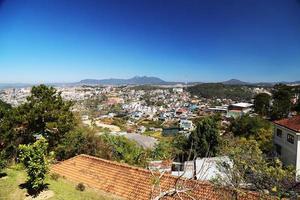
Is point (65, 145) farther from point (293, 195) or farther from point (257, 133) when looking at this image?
point (257, 133)

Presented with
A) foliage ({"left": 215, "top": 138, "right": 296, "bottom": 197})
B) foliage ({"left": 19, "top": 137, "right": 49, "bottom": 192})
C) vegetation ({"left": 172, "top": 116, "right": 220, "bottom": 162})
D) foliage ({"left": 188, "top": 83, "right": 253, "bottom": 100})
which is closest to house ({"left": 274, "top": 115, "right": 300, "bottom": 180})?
vegetation ({"left": 172, "top": 116, "right": 220, "bottom": 162})

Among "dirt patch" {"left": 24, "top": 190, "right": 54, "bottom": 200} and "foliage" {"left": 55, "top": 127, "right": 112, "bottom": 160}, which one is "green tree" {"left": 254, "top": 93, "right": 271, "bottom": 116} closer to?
"foliage" {"left": 55, "top": 127, "right": 112, "bottom": 160}

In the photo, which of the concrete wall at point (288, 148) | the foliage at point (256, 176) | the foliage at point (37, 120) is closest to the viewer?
the foliage at point (256, 176)

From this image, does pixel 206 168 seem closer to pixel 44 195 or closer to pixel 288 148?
pixel 44 195

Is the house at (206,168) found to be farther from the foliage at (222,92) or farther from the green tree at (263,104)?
the foliage at (222,92)

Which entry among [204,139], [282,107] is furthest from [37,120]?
[282,107]

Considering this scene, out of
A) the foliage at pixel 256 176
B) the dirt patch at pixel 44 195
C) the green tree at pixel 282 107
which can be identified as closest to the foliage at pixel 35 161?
the dirt patch at pixel 44 195
